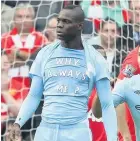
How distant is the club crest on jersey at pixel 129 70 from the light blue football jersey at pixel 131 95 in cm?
4

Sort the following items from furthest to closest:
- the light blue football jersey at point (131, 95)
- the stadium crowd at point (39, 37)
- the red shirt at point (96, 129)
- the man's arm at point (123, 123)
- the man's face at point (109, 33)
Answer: the man's face at point (109, 33)
the stadium crowd at point (39, 37)
the red shirt at point (96, 129)
the man's arm at point (123, 123)
the light blue football jersey at point (131, 95)

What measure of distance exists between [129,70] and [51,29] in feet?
7.19

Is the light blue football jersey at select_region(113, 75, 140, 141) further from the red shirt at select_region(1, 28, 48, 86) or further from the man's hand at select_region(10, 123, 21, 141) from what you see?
the red shirt at select_region(1, 28, 48, 86)

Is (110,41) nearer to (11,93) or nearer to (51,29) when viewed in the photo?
(51,29)

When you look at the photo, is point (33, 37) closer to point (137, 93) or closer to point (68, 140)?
point (137, 93)

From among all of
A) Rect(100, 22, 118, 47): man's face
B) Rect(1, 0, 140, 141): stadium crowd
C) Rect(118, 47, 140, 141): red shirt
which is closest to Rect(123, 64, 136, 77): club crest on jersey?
Rect(118, 47, 140, 141): red shirt

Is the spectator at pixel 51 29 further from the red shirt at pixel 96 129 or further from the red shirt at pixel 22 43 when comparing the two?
the red shirt at pixel 96 129

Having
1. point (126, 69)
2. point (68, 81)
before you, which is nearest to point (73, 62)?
point (68, 81)

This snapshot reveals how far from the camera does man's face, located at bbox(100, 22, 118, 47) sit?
4988 mm

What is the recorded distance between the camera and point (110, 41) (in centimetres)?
500

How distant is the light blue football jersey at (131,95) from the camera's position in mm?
3055

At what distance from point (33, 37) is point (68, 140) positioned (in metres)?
2.72

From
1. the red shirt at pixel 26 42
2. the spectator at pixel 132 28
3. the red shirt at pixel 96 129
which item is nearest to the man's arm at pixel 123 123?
the red shirt at pixel 96 129

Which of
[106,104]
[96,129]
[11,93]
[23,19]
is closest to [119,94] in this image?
[106,104]
